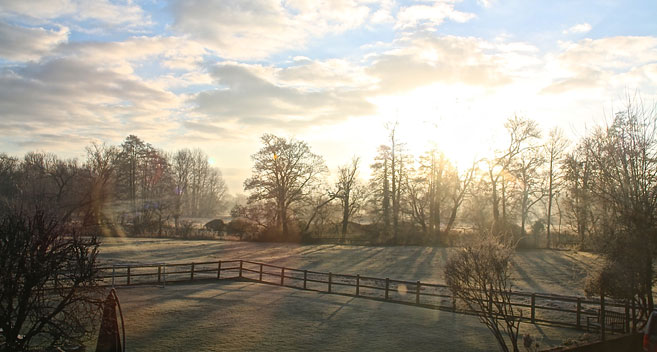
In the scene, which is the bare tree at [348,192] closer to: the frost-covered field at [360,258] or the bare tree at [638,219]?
the frost-covered field at [360,258]

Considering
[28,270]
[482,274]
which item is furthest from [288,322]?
[28,270]

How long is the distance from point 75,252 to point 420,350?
830 cm

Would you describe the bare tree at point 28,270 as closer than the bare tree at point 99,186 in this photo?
Yes

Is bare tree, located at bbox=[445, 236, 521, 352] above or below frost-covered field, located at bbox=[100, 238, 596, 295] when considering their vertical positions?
above

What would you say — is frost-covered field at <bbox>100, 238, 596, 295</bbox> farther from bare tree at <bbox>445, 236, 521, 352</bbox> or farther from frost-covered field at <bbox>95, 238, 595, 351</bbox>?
bare tree at <bbox>445, 236, 521, 352</bbox>

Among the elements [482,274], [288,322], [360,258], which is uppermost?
[482,274]

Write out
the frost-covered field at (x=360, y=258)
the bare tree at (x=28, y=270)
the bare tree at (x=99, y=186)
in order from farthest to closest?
the bare tree at (x=99, y=186), the frost-covered field at (x=360, y=258), the bare tree at (x=28, y=270)

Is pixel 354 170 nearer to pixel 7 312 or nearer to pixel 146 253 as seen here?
pixel 146 253

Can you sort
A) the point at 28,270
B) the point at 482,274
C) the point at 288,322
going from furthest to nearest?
the point at 288,322, the point at 482,274, the point at 28,270

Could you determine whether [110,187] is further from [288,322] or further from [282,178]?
[288,322]

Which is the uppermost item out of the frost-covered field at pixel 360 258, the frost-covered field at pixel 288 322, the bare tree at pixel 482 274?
the bare tree at pixel 482 274

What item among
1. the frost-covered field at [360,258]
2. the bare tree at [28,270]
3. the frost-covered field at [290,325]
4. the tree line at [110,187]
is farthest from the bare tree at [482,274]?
the tree line at [110,187]

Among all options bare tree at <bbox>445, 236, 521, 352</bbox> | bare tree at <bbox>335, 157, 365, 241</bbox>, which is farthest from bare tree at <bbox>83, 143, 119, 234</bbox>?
bare tree at <bbox>445, 236, 521, 352</bbox>

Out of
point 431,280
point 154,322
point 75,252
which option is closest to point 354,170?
point 431,280
